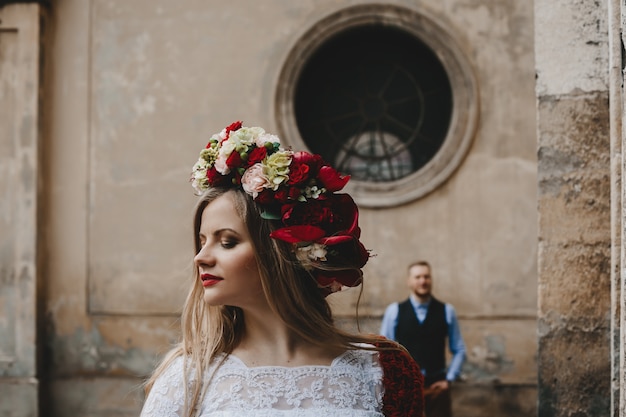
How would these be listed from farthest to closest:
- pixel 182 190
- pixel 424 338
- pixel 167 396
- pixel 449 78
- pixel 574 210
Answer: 1. pixel 182 190
2. pixel 449 78
3. pixel 424 338
4. pixel 574 210
5. pixel 167 396

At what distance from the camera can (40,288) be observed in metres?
8.30

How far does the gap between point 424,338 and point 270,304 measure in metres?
3.63

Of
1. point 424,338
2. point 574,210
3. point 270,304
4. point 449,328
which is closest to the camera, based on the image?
point 270,304

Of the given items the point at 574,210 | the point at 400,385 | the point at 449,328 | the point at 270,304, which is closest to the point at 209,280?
the point at 270,304

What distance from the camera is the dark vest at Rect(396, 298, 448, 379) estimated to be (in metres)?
5.84

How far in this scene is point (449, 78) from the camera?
7.95 meters

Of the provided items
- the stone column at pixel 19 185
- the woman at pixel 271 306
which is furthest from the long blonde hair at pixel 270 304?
the stone column at pixel 19 185

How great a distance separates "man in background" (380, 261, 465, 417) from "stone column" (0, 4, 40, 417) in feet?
13.1

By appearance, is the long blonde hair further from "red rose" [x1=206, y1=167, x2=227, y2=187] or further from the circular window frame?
the circular window frame

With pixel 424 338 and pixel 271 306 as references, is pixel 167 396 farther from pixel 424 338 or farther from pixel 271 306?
pixel 424 338

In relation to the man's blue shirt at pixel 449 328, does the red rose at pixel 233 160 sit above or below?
above

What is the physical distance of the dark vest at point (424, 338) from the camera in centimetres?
584

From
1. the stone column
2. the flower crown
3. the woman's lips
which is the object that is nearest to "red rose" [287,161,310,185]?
the flower crown

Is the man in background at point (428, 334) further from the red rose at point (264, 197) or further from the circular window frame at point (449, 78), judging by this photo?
the red rose at point (264, 197)
